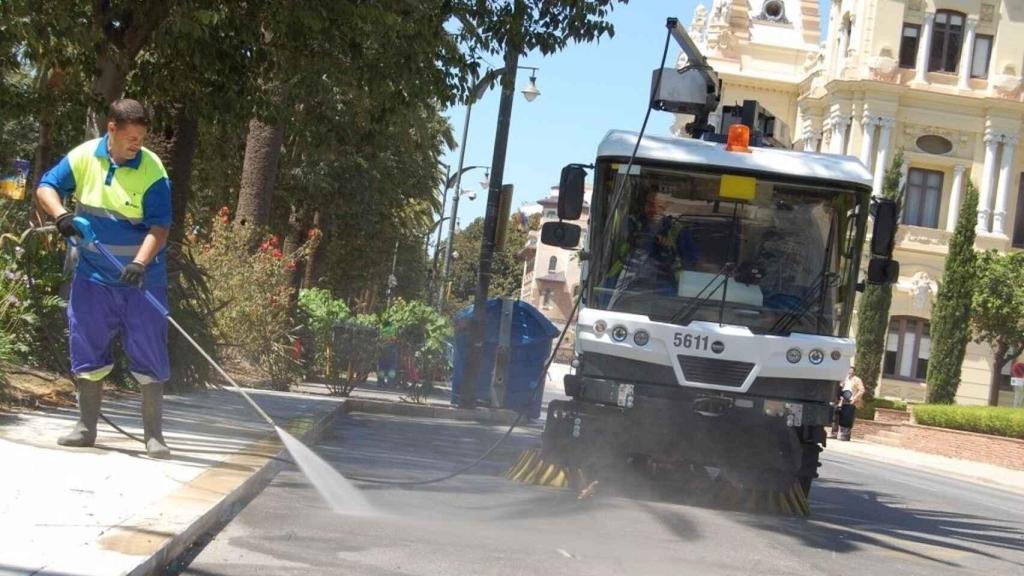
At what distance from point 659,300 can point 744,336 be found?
724 millimetres

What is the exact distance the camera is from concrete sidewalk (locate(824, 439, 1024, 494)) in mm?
24312

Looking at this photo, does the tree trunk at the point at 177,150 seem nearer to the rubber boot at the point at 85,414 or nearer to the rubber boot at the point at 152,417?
the rubber boot at the point at 152,417

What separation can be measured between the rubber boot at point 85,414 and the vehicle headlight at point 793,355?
201 inches

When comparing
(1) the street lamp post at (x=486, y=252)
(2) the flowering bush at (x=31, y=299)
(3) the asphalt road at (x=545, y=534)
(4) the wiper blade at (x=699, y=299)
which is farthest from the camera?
(1) the street lamp post at (x=486, y=252)

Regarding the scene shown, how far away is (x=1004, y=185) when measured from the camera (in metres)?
50.3

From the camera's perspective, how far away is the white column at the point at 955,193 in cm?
5081

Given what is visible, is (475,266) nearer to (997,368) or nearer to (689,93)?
(997,368)

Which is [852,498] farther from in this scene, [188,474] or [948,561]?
[188,474]

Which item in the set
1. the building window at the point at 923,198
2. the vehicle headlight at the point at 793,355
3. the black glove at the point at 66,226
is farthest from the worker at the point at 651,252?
the building window at the point at 923,198

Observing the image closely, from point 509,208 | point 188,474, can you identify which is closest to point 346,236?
point 509,208

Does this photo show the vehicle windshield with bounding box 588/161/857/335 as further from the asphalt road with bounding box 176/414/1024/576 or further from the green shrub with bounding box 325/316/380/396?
the green shrub with bounding box 325/316/380/396

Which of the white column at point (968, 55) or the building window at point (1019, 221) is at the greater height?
the white column at point (968, 55)

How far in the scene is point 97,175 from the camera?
802 cm

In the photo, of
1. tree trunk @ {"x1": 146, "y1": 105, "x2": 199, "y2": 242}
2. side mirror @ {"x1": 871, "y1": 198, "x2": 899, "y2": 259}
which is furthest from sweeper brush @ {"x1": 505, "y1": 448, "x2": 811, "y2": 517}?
tree trunk @ {"x1": 146, "y1": 105, "x2": 199, "y2": 242}
